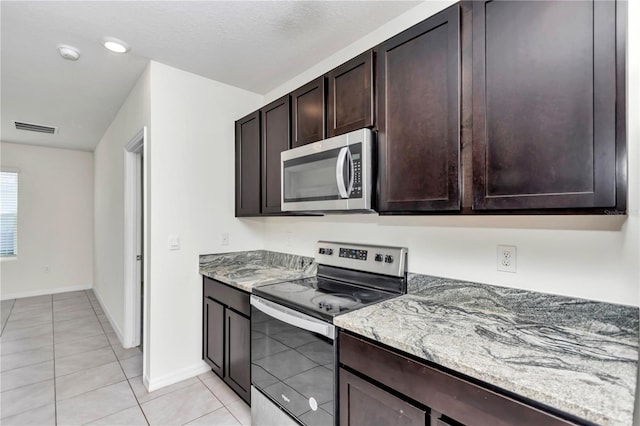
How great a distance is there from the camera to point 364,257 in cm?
202

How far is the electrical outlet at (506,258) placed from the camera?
1.43 metres

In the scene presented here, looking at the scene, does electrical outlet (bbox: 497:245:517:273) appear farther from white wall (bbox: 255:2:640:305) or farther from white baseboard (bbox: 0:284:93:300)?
white baseboard (bbox: 0:284:93:300)

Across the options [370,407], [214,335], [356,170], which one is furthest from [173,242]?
[370,407]

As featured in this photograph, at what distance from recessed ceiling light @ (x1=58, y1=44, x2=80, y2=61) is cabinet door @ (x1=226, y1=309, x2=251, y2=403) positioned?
7.16 feet

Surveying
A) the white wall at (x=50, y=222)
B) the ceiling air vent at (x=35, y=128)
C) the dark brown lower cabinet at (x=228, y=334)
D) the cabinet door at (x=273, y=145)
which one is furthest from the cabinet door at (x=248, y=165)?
the white wall at (x=50, y=222)

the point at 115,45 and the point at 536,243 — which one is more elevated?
the point at 115,45

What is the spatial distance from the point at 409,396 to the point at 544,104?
1.15 m

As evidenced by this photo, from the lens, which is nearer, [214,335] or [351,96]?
[351,96]

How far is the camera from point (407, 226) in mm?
1889

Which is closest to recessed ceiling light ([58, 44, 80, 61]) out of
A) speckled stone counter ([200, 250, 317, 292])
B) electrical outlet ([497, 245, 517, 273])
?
speckled stone counter ([200, 250, 317, 292])

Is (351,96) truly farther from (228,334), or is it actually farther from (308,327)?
(228,334)

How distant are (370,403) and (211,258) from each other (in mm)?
1896

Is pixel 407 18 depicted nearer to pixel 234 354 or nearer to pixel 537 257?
pixel 537 257

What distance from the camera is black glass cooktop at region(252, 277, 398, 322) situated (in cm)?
157
